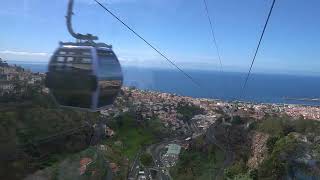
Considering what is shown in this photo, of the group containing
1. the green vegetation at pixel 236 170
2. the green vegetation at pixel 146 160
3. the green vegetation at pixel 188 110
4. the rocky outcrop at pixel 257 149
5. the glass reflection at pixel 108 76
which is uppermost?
the glass reflection at pixel 108 76

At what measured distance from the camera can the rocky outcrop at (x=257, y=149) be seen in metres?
15.9

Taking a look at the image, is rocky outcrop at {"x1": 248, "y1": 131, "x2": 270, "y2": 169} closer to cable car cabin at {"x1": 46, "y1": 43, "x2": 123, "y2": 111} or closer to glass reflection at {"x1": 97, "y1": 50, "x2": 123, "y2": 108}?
glass reflection at {"x1": 97, "y1": 50, "x2": 123, "y2": 108}

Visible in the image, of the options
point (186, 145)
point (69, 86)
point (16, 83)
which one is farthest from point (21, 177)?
point (186, 145)

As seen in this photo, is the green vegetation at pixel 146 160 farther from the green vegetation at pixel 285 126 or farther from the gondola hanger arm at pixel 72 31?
the gondola hanger arm at pixel 72 31

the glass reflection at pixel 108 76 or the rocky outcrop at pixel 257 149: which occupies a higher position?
the glass reflection at pixel 108 76

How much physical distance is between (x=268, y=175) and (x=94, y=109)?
11514 mm

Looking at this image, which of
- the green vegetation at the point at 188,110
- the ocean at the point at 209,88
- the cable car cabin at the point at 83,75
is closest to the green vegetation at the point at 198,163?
the ocean at the point at 209,88

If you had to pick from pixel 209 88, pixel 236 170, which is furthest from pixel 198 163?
pixel 209 88

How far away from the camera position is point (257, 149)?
17266 mm

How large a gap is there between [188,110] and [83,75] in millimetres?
20122

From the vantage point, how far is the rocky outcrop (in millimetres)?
15930

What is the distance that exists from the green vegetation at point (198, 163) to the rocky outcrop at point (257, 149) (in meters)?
1.18

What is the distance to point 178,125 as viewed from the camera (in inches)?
781

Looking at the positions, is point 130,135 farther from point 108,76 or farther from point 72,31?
point 72,31
